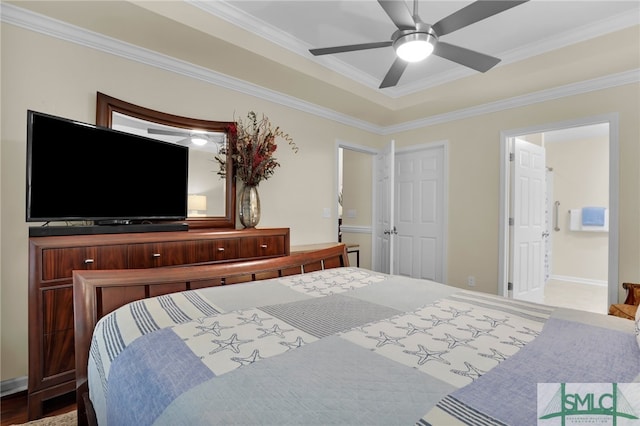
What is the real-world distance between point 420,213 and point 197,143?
3.10m

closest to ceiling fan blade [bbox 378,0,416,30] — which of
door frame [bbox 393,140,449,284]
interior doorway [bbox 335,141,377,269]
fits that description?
door frame [bbox 393,140,449,284]

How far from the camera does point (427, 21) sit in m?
2.60

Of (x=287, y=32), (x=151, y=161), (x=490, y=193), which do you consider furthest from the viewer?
(x=490, y=193)

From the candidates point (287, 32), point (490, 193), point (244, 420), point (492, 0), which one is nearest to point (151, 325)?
point (244, 420)

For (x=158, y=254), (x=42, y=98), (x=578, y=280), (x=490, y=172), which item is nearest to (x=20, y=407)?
(x=158, y=254)

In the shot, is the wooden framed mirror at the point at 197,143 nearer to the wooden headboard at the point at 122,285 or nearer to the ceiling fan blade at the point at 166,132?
the ceiling fan blade at the point at 166,132


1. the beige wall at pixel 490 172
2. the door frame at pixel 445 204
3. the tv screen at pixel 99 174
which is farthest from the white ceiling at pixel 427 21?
the door frame at pixel 445 204

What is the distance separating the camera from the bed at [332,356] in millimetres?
650

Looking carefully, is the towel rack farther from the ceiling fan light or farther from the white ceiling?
the ceiling fan light

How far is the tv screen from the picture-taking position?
1833 millimetres

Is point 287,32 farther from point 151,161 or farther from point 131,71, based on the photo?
point 151,161

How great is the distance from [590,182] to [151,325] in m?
6.90

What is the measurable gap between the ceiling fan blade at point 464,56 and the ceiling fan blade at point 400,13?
30 cm

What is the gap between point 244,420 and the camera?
62 cm
